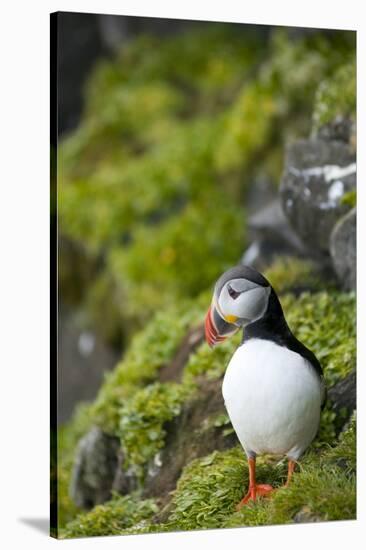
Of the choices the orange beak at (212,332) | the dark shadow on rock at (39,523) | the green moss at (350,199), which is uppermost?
the green moss at (350,199)

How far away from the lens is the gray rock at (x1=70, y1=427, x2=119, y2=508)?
4457 mm

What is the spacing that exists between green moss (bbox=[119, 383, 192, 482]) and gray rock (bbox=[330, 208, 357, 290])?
37.2 inches

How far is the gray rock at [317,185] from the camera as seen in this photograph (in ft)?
14.5

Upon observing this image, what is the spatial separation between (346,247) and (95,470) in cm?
165

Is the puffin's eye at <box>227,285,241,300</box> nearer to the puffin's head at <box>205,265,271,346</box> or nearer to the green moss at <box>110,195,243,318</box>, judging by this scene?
the puffin's head at <box>205,265,271,346</box>

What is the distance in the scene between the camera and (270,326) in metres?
3.54

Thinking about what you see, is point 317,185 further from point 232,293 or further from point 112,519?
point 112,519

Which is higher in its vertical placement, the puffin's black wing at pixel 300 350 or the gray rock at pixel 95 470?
the puffin's black wing at pixel 300 350

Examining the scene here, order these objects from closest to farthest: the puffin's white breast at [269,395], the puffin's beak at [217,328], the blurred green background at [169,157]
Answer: the puffin's white breast at [269,395]
the puffin's beak at [217,328]
the blurred green background at [169,157]

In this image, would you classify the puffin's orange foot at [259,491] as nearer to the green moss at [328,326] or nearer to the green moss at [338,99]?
the green moss at [328,326]

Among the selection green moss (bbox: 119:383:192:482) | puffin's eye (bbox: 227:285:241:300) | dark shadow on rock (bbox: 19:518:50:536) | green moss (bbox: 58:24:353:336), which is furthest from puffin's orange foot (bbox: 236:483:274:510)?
green moss (bbox: 58:24:353:336)

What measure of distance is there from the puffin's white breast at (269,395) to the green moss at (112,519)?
618mm

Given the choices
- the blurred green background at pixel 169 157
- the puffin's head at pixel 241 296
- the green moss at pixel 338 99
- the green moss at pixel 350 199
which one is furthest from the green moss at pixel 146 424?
the blurred green background at pixel 169 157

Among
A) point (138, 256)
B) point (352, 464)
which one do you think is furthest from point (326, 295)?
point (138, 256)
